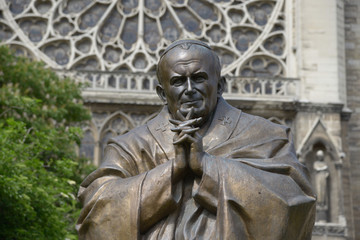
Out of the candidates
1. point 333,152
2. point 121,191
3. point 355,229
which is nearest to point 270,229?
point 121,191

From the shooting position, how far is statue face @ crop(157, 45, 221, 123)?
9.21 feet

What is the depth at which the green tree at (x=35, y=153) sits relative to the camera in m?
8.59

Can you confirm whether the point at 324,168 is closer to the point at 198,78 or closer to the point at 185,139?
the point at 198,78

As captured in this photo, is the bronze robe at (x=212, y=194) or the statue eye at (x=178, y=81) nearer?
the bronze robe at (x=212, y=194)

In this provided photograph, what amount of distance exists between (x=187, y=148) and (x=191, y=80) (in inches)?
11.1

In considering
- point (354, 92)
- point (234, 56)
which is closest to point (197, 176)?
point (234, 56)

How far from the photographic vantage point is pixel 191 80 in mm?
2824

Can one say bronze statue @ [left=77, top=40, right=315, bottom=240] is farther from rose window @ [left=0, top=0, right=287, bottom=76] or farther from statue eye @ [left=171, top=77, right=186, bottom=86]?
rose window @ [left=0, top=0, right=287, bottom=76]

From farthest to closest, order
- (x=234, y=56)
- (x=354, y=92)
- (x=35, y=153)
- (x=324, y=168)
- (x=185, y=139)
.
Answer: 1. (x=354, y=92)
2. (x=234, y=56)
3. (x=324, y=168)
4. (x=35, y=153)
5. (x=185, y=139)

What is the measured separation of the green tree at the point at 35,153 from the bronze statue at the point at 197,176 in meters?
5.35

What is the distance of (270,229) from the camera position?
2.59m

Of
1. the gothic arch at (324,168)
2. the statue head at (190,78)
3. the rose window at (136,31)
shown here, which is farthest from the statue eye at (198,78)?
the rose window at (136,31)

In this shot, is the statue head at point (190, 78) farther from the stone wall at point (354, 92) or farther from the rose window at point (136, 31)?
the stone wall at point (354, 92)

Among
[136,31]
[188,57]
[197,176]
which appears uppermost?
[136,31]
